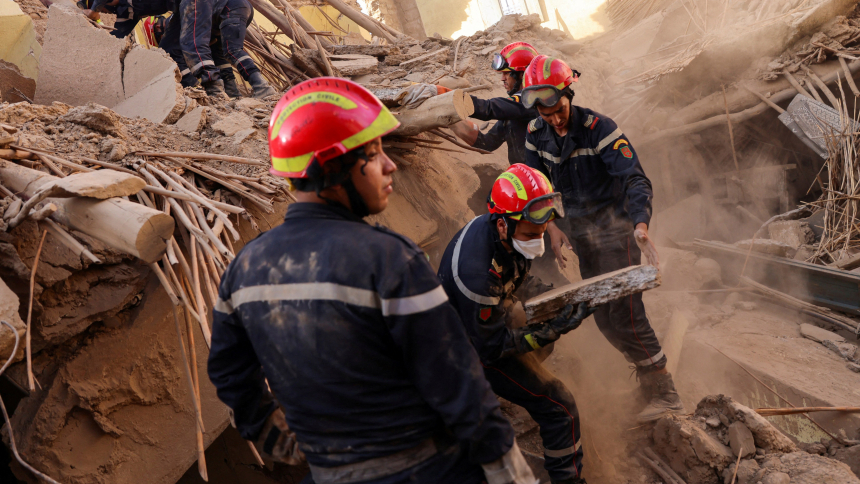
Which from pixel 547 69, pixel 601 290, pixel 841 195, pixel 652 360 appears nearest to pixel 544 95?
pixel 547 69

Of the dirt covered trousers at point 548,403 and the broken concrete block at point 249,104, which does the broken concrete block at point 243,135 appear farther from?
the dirt covered trousers at point 548,403

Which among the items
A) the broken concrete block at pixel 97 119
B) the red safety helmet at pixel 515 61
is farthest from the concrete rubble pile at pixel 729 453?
the broken concrete block at pixel 97 119

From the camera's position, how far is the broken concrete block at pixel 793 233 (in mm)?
5965

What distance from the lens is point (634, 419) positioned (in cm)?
395

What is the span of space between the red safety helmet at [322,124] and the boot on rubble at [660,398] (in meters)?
3.17

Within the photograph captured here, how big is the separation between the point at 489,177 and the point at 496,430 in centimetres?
447

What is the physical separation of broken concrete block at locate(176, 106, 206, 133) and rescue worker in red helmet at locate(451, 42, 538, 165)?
1973mm

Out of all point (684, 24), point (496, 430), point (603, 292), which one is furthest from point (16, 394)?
point (684, 24)

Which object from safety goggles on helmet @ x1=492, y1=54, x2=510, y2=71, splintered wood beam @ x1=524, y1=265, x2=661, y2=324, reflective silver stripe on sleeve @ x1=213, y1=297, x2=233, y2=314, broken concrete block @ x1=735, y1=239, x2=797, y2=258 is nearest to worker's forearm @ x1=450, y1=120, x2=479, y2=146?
safety goggles on helmet @ x1=492, y1=54, x2=510, y2=71

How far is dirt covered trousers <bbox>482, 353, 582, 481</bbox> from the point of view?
3.05 metres

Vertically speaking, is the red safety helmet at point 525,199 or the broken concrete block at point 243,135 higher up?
the broken concrete block at point 243,135

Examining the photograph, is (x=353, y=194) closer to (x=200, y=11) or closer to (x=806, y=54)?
(x=200, y=11)

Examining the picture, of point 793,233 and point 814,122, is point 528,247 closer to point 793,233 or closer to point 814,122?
point 793,233

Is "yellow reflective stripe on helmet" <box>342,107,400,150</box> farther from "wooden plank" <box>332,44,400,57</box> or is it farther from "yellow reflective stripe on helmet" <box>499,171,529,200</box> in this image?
"wooden plank" <box>332,44,400,57</box>
